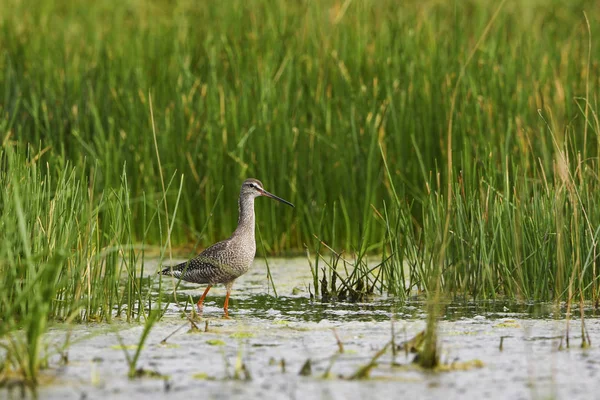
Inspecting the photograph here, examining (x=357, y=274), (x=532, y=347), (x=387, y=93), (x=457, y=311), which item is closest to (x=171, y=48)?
(x=387, y=93)

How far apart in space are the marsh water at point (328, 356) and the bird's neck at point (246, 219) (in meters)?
0.56

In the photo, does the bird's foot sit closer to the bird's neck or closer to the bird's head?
the bird's neck

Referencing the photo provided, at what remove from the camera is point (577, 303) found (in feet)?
20.6

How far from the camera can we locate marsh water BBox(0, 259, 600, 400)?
426 cm

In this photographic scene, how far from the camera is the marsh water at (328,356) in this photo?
4262 mm

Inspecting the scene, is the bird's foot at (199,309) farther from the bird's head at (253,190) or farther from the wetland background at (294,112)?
the wetland background at (294,112)

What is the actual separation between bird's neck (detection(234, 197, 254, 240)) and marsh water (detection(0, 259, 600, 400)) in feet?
1.85

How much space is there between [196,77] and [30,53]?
4.70 ft

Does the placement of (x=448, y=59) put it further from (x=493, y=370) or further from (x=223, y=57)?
(x=493, y=370)

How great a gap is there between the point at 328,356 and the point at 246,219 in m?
2.25

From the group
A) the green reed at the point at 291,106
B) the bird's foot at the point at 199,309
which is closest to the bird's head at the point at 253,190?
the bird's foot at the point at 199,309

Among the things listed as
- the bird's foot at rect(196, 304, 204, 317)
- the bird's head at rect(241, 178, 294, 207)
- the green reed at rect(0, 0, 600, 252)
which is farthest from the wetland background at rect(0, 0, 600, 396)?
the bird's foot at rect(196, 304, 204, 317)

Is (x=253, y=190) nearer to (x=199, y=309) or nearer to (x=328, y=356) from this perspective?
(x=199, y=309)

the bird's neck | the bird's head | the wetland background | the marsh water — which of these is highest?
the wetland background
